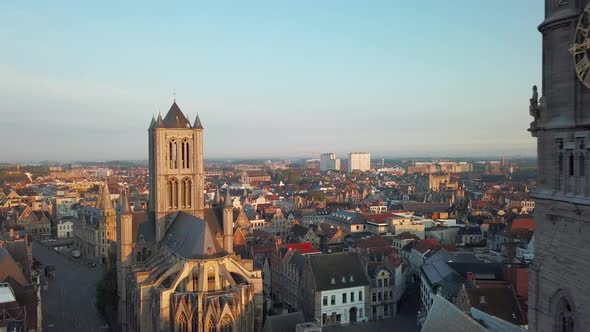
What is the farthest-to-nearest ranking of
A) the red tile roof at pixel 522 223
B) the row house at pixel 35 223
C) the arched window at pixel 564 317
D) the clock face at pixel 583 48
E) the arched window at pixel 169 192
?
the row house at pixel 35 223, the red tile roof at pixel 522 223, the arched window at pixel 169 192, the arched window at pixel 564 317, the clock face at pixel 583 48

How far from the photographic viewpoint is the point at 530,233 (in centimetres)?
8912

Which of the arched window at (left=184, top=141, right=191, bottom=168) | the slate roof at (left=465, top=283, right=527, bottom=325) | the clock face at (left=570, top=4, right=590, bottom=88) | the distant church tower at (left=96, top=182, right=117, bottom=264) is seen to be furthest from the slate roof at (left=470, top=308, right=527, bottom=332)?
the distant church tower at (left=96, top=182, right=117, bottom=264)

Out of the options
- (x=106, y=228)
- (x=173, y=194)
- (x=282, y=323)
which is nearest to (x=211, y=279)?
(x=282, y=323)

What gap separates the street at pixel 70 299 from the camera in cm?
5778

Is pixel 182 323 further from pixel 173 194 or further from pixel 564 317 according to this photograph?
pixel 564 317

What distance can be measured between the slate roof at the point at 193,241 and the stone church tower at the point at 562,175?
34.5 meters

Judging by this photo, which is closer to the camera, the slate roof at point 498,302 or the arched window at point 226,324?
the slate roof at point 498,302

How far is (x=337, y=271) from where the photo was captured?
5841cm

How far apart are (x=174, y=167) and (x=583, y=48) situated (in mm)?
52234

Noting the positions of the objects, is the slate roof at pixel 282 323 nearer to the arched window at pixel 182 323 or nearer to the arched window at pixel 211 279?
the arched window at pixel 211 279

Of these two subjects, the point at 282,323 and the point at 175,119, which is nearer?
the point at 282,323

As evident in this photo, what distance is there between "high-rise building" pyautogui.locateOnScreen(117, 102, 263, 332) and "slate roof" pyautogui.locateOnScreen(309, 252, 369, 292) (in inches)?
369

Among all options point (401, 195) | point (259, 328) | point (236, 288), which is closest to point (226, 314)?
point (236, 288)

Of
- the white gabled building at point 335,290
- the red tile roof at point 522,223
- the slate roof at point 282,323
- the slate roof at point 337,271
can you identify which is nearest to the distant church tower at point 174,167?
the slate roof at point 337,271
